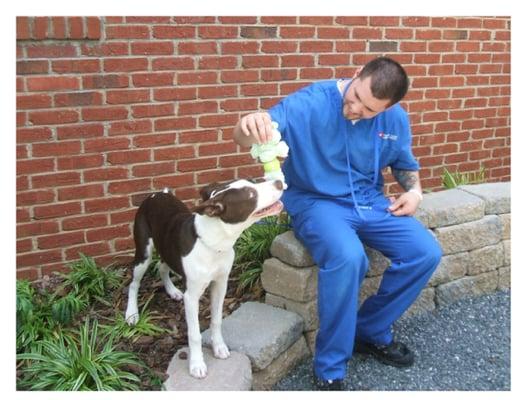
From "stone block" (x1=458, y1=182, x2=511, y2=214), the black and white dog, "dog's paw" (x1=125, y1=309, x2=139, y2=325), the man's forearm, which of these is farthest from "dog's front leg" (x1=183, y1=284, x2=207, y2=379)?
"stone block" (x1=458, y1=182, x2=511, y2=214)

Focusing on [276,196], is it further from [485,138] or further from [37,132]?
[485,138]

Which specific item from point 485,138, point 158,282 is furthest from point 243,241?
point 485,138

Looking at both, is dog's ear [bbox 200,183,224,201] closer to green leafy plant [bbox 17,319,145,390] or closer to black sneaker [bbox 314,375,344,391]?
green leafy plant [bbox 17,319,145,390]

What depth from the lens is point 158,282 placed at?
12.4 feet

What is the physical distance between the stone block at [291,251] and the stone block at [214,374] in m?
0.65

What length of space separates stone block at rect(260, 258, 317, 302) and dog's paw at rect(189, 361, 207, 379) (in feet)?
2.51

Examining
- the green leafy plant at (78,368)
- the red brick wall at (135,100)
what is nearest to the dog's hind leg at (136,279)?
the green leafy plant at (78,368)

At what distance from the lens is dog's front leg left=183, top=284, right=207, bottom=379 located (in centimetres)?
277

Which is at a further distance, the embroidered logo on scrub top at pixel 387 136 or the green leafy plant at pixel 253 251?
the green leafy plant at pixel 253 251

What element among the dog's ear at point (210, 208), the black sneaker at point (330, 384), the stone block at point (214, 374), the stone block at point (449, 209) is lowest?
the black sneaker at point (330, 384)

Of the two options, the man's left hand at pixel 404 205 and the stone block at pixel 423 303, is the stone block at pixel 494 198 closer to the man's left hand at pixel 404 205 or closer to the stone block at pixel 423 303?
the stone block at pixel 423 303

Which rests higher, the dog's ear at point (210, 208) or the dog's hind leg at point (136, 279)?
the dog's ear at point (210, 208)

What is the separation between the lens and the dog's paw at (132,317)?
10.9ft

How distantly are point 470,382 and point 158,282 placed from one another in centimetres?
197
